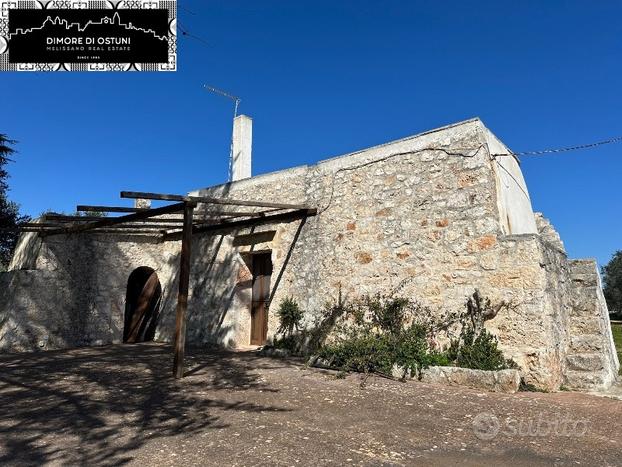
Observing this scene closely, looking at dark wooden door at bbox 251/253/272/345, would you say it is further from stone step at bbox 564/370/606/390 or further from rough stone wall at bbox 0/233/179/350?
stone step at bbox 564/370/606/390

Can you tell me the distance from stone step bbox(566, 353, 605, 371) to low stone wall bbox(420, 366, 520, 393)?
4.91 ft

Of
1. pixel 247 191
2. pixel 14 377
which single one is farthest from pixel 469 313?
pixel 14 377

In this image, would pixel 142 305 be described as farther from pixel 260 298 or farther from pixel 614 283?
pixel 614 283

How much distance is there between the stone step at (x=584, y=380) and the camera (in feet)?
19.3

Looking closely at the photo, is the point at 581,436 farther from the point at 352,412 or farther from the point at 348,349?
the point at 348,349

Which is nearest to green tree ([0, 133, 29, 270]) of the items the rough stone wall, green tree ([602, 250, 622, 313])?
the rough stone wall

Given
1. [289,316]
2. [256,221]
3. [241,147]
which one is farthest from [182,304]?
[241,147]

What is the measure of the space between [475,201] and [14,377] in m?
6.63

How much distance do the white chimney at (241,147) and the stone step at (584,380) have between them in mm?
8069

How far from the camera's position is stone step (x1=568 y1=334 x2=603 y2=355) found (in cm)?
657

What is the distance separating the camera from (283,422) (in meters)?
3.89

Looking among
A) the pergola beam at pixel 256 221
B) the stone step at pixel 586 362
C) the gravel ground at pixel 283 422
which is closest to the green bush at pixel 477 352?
the gravel ground at pixel 283 422

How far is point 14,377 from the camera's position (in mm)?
5773

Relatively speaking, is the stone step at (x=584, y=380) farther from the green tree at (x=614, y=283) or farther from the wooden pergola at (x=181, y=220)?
the green tree at (x=614, y=283)
